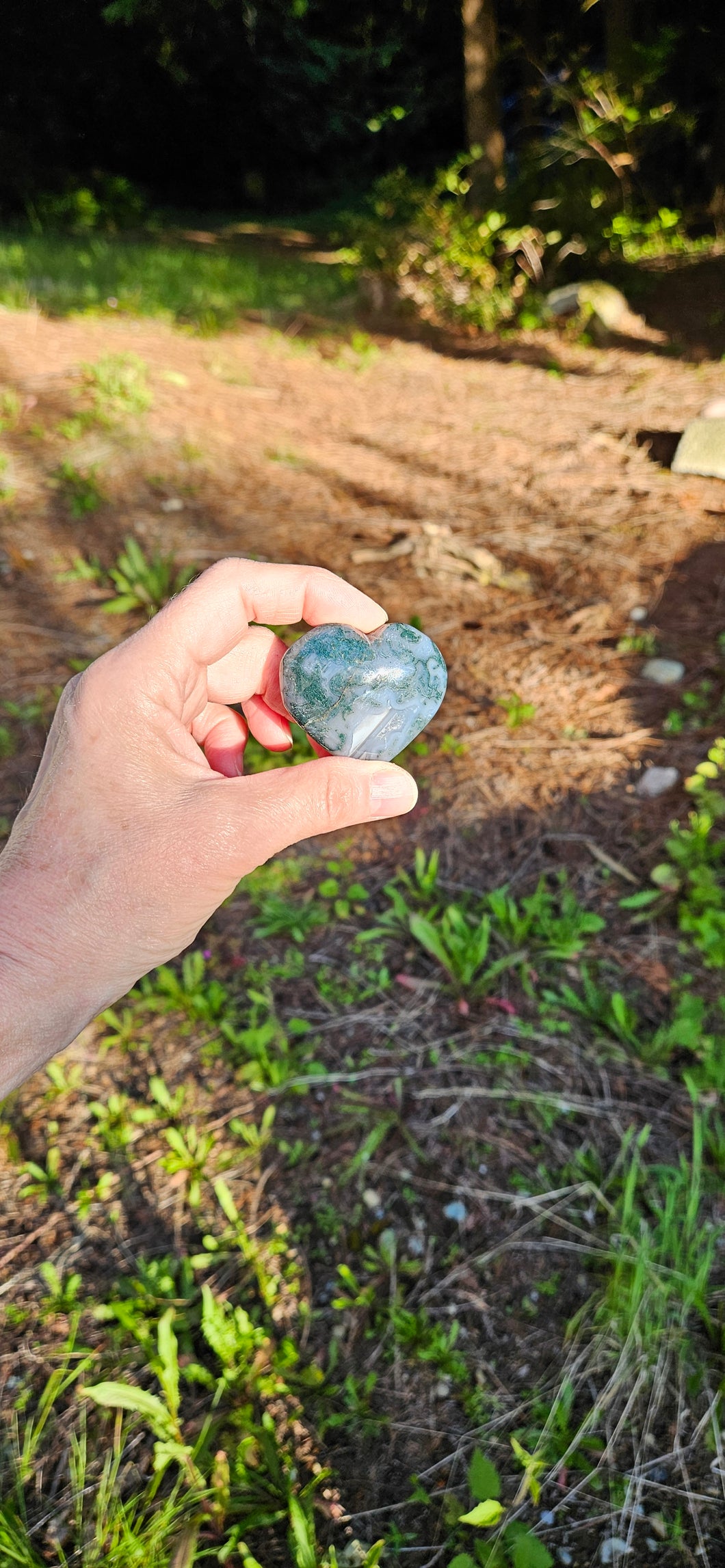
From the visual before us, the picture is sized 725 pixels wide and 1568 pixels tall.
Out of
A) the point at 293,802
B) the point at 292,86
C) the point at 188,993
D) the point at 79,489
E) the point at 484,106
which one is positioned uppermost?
the point at 292,86

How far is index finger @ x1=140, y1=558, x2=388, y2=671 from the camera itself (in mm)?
1673

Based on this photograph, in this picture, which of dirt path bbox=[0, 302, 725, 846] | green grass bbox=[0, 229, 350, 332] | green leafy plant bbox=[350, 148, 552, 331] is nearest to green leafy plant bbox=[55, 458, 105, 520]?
dirt path bbox=[0, 302, 725, 846]

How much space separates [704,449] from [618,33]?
20.9ft

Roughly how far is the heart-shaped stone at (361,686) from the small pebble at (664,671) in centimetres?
153

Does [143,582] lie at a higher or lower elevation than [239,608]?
lower

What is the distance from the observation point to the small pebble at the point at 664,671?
10.3 ft

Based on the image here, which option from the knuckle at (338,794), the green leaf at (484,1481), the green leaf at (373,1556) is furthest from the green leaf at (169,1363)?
the knuckle at (338,794)

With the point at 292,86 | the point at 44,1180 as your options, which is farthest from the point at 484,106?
the point at 44,1180

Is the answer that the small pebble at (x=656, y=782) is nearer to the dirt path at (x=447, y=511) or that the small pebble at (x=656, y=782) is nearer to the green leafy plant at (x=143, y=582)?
the dirt path at (x=447, y=511)

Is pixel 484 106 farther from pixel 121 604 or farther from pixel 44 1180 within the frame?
pixel 44 1180

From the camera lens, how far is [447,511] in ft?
13.6

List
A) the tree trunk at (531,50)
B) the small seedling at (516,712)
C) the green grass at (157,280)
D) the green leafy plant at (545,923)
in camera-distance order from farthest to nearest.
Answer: the tree trunk at (531,50) < the green grass at (157,280) < the small seedling at (516,712) < the green leafy plant at (545,923)

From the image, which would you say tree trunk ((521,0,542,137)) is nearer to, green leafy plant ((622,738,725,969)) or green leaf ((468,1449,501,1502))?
green leafy plant ((622,738,725,969))

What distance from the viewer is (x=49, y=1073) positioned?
211cm
